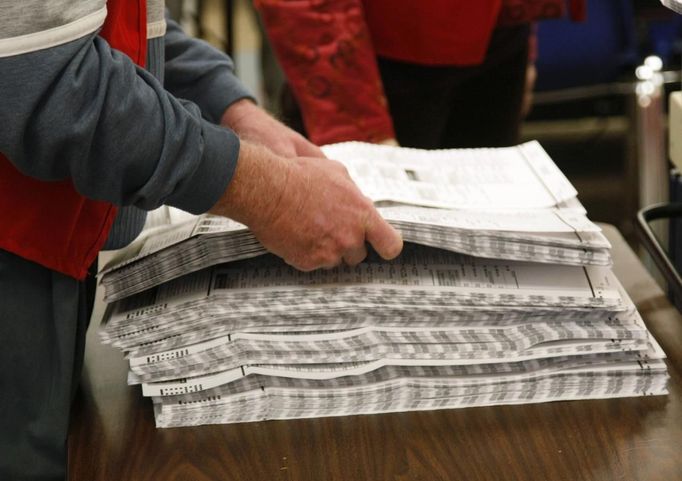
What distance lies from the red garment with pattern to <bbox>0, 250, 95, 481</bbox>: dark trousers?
1.80ft

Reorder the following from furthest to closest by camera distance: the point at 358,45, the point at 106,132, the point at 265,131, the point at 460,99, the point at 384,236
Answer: the point at 460,99 → the point at 358,45 → the point at 265,131 → the point at 384,236 → the point at 106,132

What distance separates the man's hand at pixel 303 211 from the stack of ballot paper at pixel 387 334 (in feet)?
0.08

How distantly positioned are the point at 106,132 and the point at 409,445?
0.32 metres

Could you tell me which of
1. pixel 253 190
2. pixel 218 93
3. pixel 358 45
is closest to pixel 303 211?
pixel 253 190

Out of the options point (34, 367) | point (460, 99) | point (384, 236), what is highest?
point (384, 236)

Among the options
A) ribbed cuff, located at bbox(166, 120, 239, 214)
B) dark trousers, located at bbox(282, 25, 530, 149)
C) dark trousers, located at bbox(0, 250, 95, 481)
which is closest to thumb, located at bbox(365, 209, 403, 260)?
ribbed cuff, located at bbox(166, 120, 239, 214)

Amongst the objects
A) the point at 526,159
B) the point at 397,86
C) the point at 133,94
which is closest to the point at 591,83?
the point at 397,86

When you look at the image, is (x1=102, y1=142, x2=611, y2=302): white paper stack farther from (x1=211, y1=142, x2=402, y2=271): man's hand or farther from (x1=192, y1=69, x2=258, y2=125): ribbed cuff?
(x1=192, y1=69, x2=258, y2=125): ribbed cuff

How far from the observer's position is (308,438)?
2.34 ft

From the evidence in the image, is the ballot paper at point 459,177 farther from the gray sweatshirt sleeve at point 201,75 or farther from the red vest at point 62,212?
the red vest at point 62,212

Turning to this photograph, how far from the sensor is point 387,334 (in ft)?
2.43

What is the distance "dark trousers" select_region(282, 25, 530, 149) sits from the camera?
4.54 feet

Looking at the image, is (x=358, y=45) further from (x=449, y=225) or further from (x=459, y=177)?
(x=449, y=225)

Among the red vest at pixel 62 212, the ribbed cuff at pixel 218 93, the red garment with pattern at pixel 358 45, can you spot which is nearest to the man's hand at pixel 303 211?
the red vest at pixel 62 212
